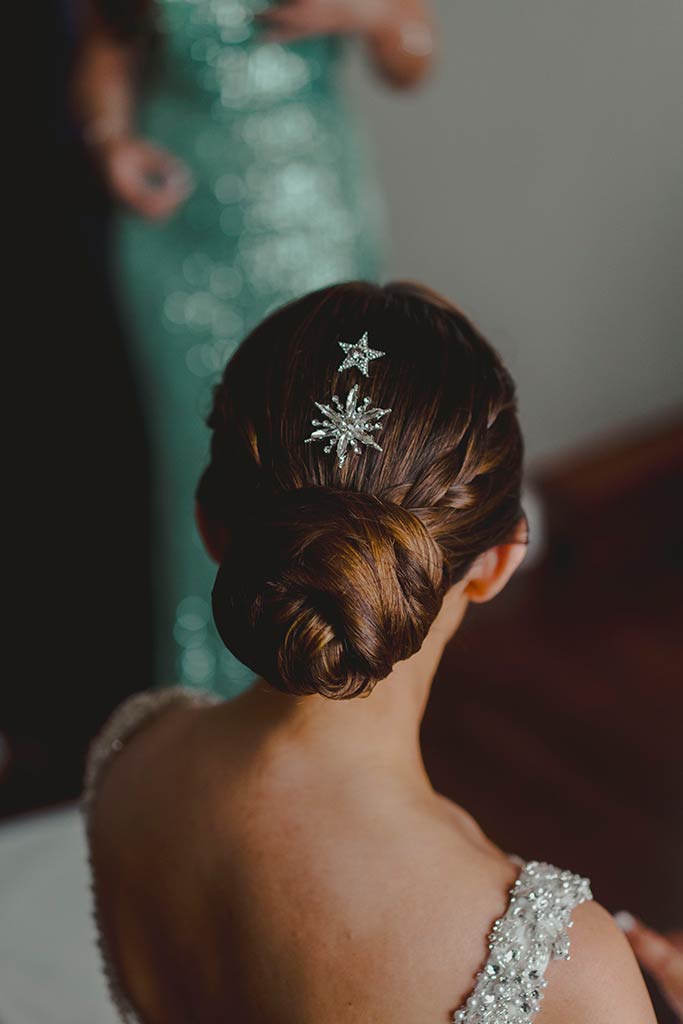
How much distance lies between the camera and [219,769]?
0.79 m

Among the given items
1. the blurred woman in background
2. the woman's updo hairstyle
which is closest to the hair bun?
the woman's updo hairstyle

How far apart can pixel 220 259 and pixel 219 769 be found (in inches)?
44.2

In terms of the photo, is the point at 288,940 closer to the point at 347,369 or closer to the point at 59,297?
the point at 347,369

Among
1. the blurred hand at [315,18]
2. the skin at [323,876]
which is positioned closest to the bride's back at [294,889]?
the skin at [323,876]

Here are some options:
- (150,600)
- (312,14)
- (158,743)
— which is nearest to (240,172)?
(312,14)

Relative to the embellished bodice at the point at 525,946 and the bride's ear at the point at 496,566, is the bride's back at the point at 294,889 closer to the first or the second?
the embellished bodice at the point at 525,946

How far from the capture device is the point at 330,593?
1.98 ft

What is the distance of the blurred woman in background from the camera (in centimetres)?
166

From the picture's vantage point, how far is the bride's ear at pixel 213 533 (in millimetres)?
790

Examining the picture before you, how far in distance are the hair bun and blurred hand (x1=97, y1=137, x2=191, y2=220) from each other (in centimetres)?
114

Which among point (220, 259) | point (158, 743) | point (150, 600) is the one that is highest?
point (220, 259)

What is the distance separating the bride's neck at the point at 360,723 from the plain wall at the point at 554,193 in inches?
26.2

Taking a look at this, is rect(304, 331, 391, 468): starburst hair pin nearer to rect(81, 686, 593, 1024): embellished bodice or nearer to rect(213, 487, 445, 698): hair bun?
rect(213, 487, 445, 698): hair bun

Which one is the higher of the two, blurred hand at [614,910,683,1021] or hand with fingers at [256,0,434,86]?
hand with fingers at [256,0,434,86]
